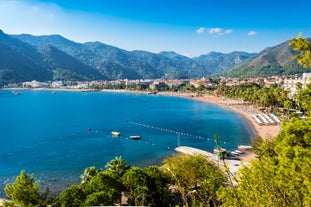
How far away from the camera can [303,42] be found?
6117 mm

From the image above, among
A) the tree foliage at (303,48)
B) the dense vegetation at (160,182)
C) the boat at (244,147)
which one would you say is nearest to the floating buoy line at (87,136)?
the boat at (244,147)

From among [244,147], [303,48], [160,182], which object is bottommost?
[244,147]

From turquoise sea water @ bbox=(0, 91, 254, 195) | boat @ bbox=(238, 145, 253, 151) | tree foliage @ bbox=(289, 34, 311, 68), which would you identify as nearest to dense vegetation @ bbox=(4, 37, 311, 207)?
tree foliage @ bbox=(289, 34, 311, 68)

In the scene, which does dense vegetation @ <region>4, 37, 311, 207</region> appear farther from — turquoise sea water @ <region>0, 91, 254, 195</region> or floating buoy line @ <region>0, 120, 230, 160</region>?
floating buoy line @ <region>0, 120, 230, 160</region>

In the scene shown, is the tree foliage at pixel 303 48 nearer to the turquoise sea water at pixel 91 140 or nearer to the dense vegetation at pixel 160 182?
the dense vegetation at pixel 160 182

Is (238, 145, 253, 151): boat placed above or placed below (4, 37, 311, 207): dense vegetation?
below

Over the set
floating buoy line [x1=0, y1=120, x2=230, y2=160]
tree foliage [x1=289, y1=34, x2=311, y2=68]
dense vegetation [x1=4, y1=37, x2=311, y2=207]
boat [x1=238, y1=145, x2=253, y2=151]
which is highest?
tree foliage [x1=289, y1=34, x2=311, y2=68]

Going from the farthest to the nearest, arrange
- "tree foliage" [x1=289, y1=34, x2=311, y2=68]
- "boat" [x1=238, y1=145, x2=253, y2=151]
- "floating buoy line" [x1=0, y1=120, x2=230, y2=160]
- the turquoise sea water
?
"floating buoy line" [x1=0, y1=120, x2=230, y2=160], "boat" [x1=238, y1=145, x2=253, y2=151], the turquoise sea water, "tree foliage" [x1=289, y1=34, x2=311, y2=68]

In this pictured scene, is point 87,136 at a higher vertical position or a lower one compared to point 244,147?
lower

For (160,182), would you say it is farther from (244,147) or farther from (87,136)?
(87,136)

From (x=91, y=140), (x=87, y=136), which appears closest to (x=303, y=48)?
(x=91, y=140)

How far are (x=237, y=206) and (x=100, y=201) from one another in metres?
9.75

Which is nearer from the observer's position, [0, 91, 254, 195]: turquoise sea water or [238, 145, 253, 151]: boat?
[0, 91, 254, 195]: turquoise sea water

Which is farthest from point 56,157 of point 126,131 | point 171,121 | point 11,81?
point 11,81
